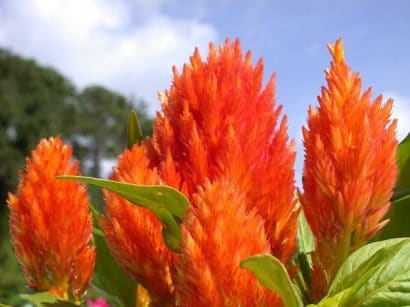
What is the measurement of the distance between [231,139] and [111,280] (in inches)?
15.6

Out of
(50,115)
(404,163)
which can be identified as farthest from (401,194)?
(50,115)

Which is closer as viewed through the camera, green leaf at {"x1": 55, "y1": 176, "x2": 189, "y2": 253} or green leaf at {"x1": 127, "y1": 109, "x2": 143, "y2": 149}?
green leaf at {"x1": 55, "y1": 176, "x2": 189, "y2": 253}

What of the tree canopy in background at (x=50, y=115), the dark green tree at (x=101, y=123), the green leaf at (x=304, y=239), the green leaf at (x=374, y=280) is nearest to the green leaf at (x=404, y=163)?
the green leaf at (x=304, y=239)

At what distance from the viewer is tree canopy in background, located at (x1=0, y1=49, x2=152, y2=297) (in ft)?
101

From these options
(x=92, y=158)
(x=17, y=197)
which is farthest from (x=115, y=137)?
(x=17, y=197)

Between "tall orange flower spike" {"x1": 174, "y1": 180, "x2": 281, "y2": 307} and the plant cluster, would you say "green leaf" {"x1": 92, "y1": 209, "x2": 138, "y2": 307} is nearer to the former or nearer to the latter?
the plant cluster

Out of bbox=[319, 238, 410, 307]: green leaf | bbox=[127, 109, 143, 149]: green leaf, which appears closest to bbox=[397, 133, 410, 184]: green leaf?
bbox=[319, 238, 410, 307]: green leaf

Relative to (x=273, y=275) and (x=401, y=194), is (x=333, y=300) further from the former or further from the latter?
(x=401, y=194)

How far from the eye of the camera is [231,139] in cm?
72

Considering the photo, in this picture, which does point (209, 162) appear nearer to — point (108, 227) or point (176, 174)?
point (176, 174)

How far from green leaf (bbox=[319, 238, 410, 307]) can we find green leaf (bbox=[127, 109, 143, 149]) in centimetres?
36


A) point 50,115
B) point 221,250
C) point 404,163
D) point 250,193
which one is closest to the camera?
point 221,250

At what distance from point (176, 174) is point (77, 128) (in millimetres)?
34411

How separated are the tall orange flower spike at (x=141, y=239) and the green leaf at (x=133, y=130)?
188 mm
